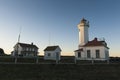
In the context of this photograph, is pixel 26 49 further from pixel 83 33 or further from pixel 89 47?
pixel 89 47

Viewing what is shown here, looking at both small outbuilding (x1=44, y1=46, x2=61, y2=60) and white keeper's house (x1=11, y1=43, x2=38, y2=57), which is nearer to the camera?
small outbuilding (x1=44, y1=46, x2=61, y2=60)

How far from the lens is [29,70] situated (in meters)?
16.6

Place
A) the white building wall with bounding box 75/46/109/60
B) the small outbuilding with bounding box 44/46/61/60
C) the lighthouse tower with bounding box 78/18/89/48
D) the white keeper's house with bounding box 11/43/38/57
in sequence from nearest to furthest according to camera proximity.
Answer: the white building wall with bounding box 75/46/109/60
the small outbuilding with bounding box 44/46/61/60
the lighthouse tower with bounding box 78/18/89/48
the white keeper's house with bounding box 11/43/38/57

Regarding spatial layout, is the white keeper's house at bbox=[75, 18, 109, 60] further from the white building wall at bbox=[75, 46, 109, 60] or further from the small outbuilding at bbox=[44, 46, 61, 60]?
the small outbuilding at bbox=[44, 46, 61, 60]

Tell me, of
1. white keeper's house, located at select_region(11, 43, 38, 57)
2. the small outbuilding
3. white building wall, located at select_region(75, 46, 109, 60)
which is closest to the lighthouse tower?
white building wall, located at select_region(75, 46, 109, 60)

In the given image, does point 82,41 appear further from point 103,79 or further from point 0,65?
point 0,65

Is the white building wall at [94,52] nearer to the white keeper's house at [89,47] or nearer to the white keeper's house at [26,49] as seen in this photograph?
the white keeper's house at [89,47]

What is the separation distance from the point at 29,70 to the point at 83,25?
94.9 ft

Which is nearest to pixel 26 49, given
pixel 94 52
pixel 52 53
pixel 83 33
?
pixel 52 53

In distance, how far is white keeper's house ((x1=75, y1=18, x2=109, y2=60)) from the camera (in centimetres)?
3597

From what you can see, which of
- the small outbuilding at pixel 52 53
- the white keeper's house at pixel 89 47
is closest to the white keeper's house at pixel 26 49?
the small outbuilding at pixel 52 53

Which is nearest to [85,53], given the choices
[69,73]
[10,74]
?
[69,73]

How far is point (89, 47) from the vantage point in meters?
37.7

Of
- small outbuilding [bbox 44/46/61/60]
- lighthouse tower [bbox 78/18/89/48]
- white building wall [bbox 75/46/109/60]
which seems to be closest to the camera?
white building wall [bbox 75/46/109/60]
